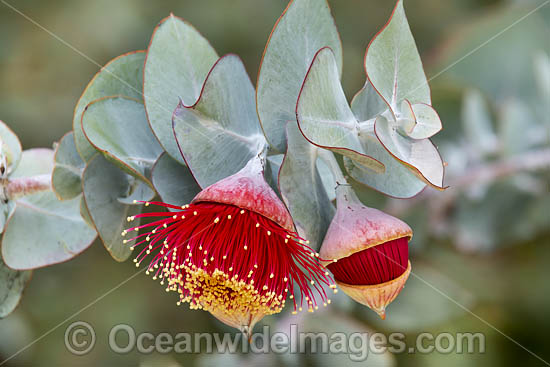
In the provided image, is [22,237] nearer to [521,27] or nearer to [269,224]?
[269,224]

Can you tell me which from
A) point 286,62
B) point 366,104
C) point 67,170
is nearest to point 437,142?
point 366,104

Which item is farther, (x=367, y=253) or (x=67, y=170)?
(x=67, y=170)

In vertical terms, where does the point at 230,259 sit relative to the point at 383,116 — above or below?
below

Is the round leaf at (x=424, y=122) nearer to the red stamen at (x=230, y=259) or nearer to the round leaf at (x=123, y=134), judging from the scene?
the red stamen at (x=230, y=259)

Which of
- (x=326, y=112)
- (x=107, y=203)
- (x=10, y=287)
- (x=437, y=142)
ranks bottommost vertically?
(x=437, y=142)

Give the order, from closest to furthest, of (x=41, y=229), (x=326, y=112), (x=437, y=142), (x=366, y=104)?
(x=326, y=112) → (x=366, y=104) → (x=41, y=229) → (x=437, y=142)

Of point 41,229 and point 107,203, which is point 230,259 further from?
point 41,229
